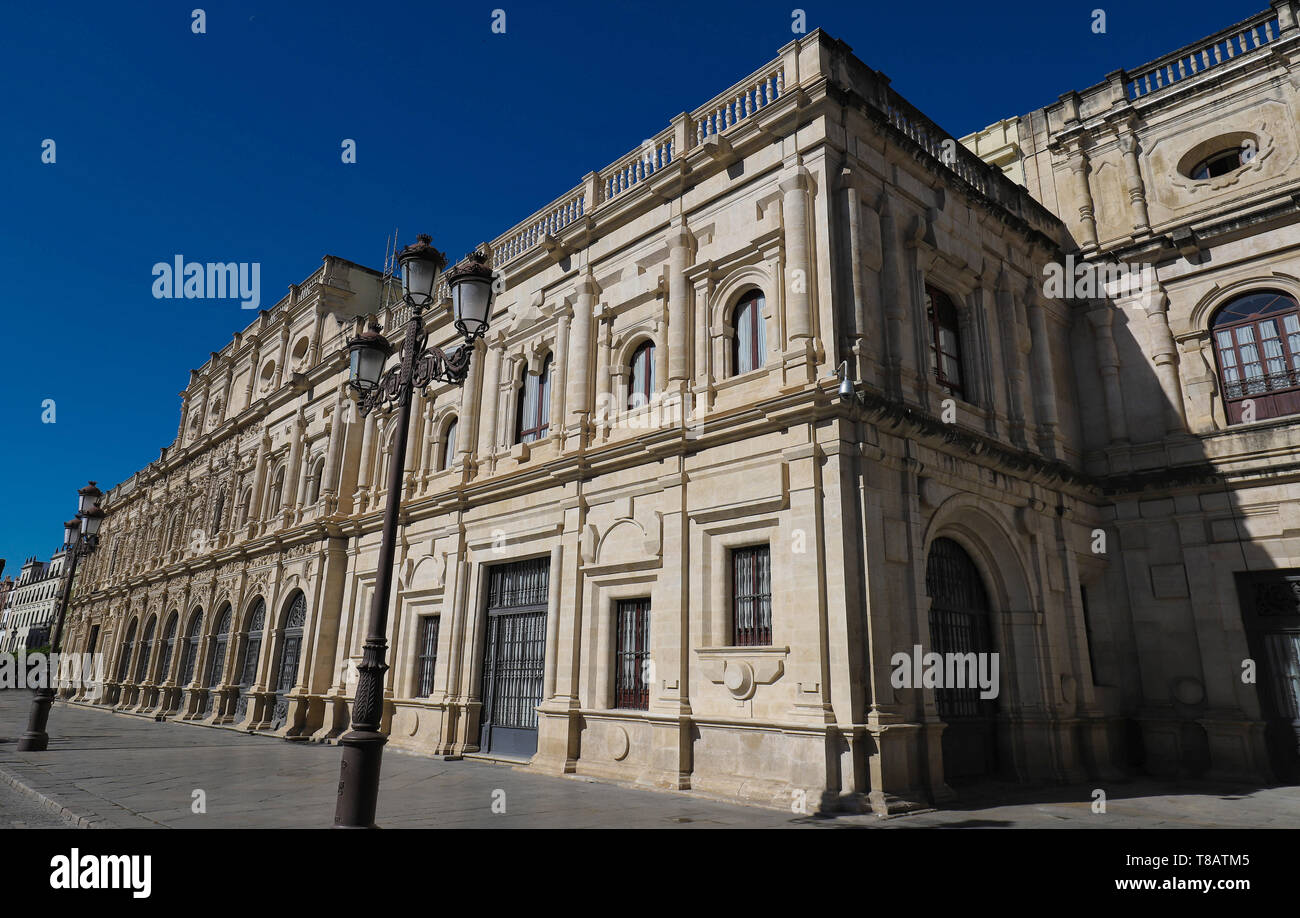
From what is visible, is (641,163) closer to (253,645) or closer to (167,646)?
(253,645)

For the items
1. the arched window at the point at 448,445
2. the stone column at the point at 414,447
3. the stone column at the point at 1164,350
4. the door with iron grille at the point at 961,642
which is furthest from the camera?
the stone column at the point at 414,447

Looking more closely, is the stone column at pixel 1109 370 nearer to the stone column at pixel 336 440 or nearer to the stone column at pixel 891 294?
the stone column at pixel 891 294

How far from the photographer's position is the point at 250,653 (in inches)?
992

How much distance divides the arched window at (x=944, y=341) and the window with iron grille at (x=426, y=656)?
38.7 ft

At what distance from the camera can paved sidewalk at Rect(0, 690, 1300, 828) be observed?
27.2ft

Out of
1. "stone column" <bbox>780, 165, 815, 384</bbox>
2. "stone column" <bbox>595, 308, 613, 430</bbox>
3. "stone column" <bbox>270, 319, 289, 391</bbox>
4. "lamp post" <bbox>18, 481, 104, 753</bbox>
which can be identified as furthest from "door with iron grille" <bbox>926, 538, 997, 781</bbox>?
"stone column" <bbox>270, 319, 289, 391</bbox>

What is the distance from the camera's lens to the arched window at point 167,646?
104 ft

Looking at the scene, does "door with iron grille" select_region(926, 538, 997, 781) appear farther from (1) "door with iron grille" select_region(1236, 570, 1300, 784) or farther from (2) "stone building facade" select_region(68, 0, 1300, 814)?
(1) "door with iron grille" select_region(1236, 570, 1300, 784)

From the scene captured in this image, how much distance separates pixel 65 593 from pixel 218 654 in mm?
11535

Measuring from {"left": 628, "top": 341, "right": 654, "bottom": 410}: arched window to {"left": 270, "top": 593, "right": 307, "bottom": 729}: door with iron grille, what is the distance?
13.0m

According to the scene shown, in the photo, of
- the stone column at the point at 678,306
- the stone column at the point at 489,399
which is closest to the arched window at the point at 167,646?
the stone column at the point at 489,399

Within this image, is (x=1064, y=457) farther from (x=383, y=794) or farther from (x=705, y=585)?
(x=383, y=794)
